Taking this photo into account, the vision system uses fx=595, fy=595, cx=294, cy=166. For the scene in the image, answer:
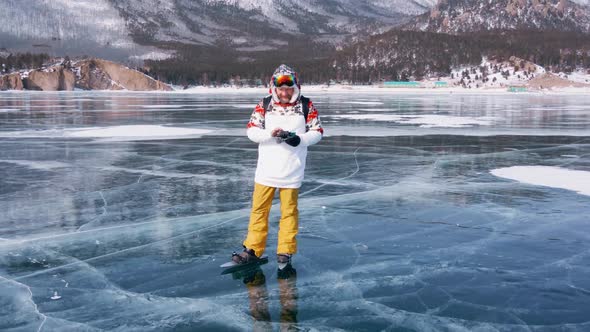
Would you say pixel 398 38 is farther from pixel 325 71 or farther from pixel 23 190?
pixel 23 190

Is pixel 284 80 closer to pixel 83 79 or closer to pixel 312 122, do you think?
pixel 312 122

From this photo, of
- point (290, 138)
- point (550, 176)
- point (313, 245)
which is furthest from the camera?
Answer: point (550, 176)

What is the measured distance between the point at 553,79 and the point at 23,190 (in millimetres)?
121665

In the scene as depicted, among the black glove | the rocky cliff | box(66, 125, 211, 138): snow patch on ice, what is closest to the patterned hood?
the black glove

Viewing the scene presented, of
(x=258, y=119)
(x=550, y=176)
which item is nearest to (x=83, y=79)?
(x=550, y=176)

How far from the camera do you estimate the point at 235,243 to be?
18.9ft

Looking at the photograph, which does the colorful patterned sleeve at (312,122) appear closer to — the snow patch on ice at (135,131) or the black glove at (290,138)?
the black glove at (290,138)

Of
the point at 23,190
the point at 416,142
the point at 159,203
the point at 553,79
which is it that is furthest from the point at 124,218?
the point at 553,79

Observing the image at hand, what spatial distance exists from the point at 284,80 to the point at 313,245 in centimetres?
169

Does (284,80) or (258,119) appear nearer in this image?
(284,80)

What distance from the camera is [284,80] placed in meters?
4.83

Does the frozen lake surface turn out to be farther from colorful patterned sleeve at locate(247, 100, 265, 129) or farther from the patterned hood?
the patterned hood

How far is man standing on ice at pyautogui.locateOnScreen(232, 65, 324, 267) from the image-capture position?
492 cm

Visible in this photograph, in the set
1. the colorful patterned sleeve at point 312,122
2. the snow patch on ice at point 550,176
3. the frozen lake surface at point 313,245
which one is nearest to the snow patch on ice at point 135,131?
the frozen lake surface at point 313,245
